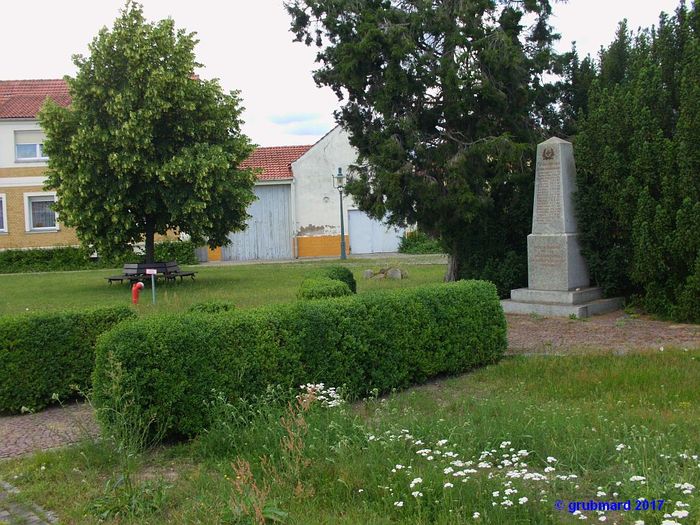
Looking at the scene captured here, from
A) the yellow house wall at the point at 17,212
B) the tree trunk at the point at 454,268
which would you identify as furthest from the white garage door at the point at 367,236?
the tree trunk at the point at 454,268

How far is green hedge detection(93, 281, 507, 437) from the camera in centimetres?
579

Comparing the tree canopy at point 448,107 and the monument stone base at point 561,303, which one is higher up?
the tree canopy at point 448,107

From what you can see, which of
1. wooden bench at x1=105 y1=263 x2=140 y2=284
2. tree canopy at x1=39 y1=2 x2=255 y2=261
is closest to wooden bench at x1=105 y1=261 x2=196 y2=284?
wooden bench at x1=105 y1=263 x2=140 y2=284

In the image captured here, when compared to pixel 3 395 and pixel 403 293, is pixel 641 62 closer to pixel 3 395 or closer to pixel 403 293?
pixel 403 293

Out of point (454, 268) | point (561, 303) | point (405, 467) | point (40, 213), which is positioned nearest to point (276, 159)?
point (40, 213)

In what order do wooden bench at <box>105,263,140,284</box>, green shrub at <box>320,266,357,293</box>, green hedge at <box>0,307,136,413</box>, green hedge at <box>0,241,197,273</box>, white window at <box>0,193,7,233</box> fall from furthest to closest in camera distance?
white window at <box>0,193,7,233</box> → green hedge at <box>0,241,197,273</box> → wooden bench at <box>105,263,140,284</box> → green shrub at <box>320,266,357,293</box> → green hedge at <box>0,307,136,413</box>

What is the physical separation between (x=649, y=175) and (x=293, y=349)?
794 centimetres

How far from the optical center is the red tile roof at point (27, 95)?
32.8 metres

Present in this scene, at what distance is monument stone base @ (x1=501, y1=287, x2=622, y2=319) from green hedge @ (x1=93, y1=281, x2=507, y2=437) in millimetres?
4221

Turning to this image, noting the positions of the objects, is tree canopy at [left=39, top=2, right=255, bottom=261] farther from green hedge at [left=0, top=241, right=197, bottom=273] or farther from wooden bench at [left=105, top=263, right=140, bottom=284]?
green hedge at [left=0, top=241, right=197, bottom=273]

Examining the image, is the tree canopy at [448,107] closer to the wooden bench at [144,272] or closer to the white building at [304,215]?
the wooden bench at [144,272]

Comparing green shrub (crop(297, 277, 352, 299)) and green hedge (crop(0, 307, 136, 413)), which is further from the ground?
green shrub (crop(297, 277, 352, 299))

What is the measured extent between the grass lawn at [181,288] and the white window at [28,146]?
7.50 m

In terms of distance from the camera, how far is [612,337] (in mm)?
10445
